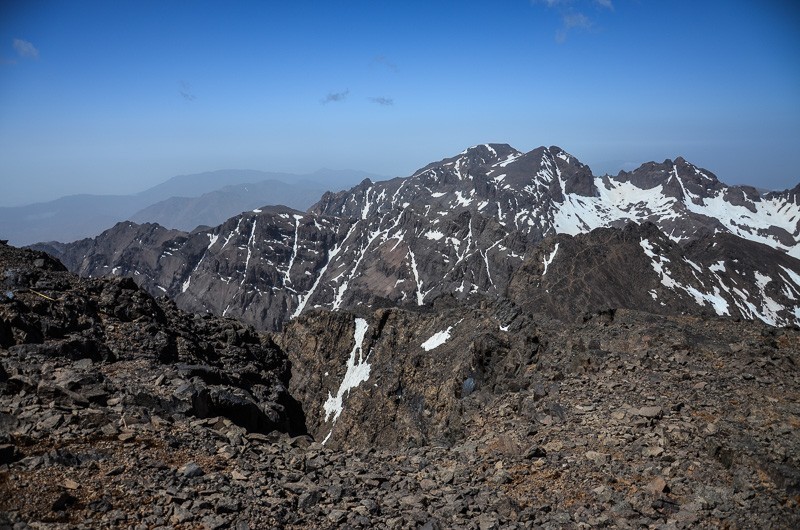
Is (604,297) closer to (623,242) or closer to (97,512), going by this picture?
(623,242)

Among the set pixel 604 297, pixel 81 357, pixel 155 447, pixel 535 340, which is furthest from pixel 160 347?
pixel 604 297

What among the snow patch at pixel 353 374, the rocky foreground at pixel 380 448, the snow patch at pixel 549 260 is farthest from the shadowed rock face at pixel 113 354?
the snow patch at pixel 549 260

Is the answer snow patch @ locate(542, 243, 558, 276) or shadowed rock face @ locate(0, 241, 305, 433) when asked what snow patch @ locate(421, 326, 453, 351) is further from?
snow patch @ locate(542, 243, 558, 276)

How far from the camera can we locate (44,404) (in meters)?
15.7

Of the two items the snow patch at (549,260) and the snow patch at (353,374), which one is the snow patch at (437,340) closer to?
the snow patch at (353,374)

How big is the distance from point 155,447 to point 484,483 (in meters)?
10.7

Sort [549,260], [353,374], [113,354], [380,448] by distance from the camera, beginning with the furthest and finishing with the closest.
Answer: [549,260]
[353,374]
[113,354]
[380,448]

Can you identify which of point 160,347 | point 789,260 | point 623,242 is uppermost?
point 160,347

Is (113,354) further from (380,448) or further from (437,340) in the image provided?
(437,340)

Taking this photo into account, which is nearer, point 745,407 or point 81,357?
point 745,407

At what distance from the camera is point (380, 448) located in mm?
21234

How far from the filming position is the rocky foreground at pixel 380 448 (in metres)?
13.0

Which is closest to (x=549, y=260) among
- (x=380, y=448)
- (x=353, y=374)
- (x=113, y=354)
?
(x=353, y=374)

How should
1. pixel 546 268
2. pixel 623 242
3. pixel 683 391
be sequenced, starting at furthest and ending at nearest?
1. pixel 623 242
2. pixel 546 268
3. pixel 683 391
